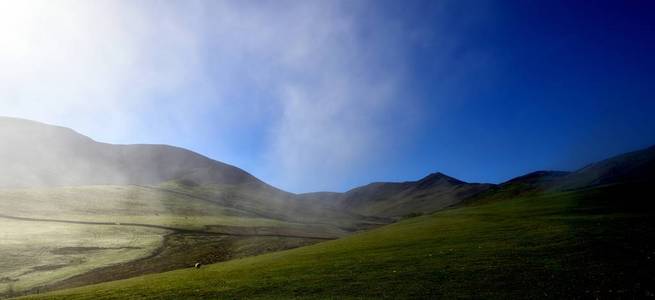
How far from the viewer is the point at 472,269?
35.8 metres

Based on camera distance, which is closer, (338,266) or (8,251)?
(338,266)

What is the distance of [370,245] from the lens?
57.5m

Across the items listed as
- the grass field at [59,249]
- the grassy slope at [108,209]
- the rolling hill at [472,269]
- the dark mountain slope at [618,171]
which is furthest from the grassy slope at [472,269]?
the grassy slope at [108,209]

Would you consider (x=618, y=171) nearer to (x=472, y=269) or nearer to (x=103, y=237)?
(x=472, y=269)

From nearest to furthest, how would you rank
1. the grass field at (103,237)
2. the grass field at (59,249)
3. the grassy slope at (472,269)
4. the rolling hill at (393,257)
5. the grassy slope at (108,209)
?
the grassy slope at (472,269), the rolling hill at (393,257), the grass field at (59,249), the grass field at (103,237), the grassy slope at (108,209)

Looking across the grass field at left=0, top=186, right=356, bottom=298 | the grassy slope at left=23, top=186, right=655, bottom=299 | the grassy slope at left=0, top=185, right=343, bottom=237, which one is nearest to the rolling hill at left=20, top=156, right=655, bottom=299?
the grassy slope at left=23, top=186, right=655, bottom=299

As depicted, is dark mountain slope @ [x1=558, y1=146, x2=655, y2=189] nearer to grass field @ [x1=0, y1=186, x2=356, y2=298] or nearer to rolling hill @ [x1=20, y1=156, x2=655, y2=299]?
rolling hill @ [x1=20, y1=156, x2=655, y2=299]

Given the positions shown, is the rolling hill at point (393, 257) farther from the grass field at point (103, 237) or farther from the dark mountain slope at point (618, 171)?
the dark mountain slope at point (618, 171)

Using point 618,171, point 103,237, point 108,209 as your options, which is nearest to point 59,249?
point 103,237

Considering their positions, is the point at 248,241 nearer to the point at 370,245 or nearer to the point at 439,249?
the point at 370,245

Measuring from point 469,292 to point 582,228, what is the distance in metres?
28.2

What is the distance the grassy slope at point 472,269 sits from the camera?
99.8 ft

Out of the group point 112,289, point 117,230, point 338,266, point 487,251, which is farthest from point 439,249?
point 117,230

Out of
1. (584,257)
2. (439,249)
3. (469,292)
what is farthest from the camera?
(439,249)
